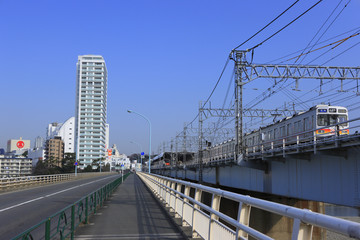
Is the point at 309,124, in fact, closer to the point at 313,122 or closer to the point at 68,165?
the point at 313,122

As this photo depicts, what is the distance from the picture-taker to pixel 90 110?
559 ft

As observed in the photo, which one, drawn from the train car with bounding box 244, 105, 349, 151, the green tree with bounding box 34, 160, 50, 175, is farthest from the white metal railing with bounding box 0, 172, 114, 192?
the green tree with bounding box 34, 160, 50, 175

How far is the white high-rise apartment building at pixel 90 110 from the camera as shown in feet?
551

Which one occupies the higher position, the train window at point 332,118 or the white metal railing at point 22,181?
the train window at point 332,118

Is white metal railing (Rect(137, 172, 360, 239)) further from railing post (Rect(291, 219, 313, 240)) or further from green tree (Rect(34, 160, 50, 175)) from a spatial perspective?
green tree (Rect(34, 160, 50, 175))

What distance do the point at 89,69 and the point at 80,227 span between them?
17393cm

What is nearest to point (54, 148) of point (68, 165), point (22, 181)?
point (68, 165)

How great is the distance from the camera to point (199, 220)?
823cm

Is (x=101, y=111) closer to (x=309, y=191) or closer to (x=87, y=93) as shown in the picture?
(x=87, y=93)

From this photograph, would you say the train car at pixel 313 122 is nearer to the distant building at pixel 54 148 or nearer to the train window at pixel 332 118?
the train window at pixel 332 118

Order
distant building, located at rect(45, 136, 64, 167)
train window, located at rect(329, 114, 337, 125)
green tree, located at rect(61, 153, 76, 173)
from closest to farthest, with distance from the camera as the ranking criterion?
train window, located at rect(329, 114, 337, 125)
green tree, located at rect(61, 153, 76, 173)
distant building, located at rect(45, 136, 64, 167)

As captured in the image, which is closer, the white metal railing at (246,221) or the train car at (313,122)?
the white metal railing at (246,221)

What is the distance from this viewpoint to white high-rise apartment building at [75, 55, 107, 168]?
168 meters

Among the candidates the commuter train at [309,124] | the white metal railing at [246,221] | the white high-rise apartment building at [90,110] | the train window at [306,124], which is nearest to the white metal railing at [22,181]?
the commuter train at [309,124]
